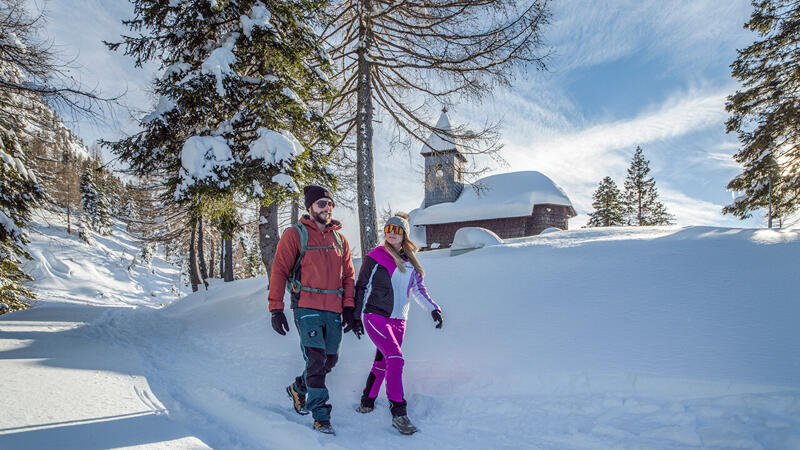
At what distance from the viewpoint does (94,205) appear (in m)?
44.8

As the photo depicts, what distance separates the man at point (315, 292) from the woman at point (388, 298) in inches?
6.2

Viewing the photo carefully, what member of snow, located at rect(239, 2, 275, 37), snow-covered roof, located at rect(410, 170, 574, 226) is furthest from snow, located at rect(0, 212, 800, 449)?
snow-covered roof, located at rect(410, 170, 574, 226)

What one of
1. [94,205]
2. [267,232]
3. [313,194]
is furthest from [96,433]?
[94,205]

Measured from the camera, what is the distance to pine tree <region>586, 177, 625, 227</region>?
29984mm

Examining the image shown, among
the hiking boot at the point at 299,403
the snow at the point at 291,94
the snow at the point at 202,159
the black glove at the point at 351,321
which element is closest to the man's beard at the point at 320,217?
the black glove at the point at 351,321

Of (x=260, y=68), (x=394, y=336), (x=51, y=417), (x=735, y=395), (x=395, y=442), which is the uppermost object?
(x=260, y=68)

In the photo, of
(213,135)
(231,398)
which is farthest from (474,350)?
(213,135)

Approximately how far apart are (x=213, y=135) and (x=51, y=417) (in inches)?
235

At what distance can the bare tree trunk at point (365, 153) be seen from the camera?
7676 mm

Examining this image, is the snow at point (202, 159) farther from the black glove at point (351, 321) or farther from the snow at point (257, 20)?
the black glove at point (351, 321)

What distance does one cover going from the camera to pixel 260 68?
7883 millimetres

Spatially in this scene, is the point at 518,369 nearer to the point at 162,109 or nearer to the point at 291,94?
the point at 291,94

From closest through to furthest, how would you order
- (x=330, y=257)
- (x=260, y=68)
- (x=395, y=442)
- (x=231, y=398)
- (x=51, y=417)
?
(x=51, y=417), (x=395, y=442), (x=330, y=257), (x=231, y=398), (x=260, y=68)

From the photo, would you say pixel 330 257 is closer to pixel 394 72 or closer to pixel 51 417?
pixel 51 417
